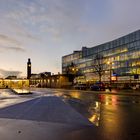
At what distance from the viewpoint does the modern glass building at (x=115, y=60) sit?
107m

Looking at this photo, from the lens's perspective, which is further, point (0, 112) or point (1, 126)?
point (0, 112)

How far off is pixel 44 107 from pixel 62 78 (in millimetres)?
115564

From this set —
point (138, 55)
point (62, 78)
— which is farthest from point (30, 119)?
point (62, 78)

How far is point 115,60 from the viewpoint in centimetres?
12200

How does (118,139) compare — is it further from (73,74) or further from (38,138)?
(73,74)

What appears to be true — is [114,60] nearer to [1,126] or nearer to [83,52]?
[83,52]

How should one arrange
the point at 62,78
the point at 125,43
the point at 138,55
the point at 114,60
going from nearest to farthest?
the point at 138,55 → the point at 125,43 → the point at 114,60 → the point at 62,78

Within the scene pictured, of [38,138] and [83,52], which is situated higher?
[83,52]

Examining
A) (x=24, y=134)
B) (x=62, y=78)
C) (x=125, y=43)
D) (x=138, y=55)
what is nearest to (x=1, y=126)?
(x=24, y=134)

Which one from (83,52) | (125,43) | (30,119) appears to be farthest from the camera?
(83,52)

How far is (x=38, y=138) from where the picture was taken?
9070 mm

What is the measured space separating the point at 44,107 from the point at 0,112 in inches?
98.5

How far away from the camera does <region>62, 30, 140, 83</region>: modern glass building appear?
351ft

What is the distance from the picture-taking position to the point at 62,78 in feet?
432
